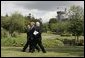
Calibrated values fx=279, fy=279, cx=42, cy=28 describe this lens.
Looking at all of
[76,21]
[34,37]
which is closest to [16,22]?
[76,21]

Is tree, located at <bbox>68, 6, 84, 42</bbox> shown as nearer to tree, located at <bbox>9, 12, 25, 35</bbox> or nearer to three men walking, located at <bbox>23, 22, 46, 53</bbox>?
tree, located at <bbox>9, 12, 25, 35</bbox>

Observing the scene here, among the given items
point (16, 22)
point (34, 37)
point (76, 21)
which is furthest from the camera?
point (16, 22)

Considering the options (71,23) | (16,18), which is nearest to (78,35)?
(71,23)

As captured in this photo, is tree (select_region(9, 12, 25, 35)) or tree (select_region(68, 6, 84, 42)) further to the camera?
tree (select_region(9, 12, 25, 35))

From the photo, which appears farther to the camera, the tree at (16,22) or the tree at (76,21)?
the tree at (16,22)

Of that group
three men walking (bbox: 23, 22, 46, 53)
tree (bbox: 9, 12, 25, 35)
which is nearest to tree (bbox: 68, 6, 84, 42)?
tree (bbox: 9, 12, 25, 35)

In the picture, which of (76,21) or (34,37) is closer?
(34,37)

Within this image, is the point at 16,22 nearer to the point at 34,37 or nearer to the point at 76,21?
the point at 76,21

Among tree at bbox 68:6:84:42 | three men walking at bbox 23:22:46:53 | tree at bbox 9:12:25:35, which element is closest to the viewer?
three men walking at bbox 23:22:46:53

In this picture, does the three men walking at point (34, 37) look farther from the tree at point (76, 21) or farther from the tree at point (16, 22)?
the tree at point (16, 22)

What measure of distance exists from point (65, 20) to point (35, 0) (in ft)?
40.7

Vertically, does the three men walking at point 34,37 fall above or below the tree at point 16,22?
above

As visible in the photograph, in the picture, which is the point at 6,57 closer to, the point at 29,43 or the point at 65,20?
the point at 29,43

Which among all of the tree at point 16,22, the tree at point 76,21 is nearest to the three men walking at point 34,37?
the tree at point 76,21
